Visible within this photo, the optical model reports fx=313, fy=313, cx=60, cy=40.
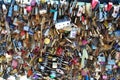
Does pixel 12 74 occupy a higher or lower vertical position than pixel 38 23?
lower

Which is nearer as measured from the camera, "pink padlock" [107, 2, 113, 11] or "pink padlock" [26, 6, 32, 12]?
"pink padlock" [107, 2, 113, 11]

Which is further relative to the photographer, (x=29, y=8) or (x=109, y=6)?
(x=29, y=8)

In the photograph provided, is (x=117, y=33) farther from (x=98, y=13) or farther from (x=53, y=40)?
(x=53, y=40)

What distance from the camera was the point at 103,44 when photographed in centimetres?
269

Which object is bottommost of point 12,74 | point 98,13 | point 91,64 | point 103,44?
point 12,74

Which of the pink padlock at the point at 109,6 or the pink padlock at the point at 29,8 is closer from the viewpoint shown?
the pink padlock at the point at 109,6

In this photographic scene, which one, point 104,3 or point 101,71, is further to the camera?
point 101,71

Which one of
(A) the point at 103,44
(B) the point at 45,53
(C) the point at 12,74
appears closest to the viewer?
(A) the point at 103,44

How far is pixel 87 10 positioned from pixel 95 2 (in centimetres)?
9

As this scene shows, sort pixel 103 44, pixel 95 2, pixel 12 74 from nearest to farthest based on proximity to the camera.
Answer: pixel 95 2, pixel 103 44, pixel 12 74

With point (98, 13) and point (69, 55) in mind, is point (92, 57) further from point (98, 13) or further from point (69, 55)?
point (98, 13)

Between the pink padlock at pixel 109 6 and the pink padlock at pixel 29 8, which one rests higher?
the pink padlock at pixel 109 6

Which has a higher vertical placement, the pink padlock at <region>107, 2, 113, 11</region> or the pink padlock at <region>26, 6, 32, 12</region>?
the pink padlock at <region>107, 2, 113, 11</region>

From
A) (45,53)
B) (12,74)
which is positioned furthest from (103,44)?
(12,74)
